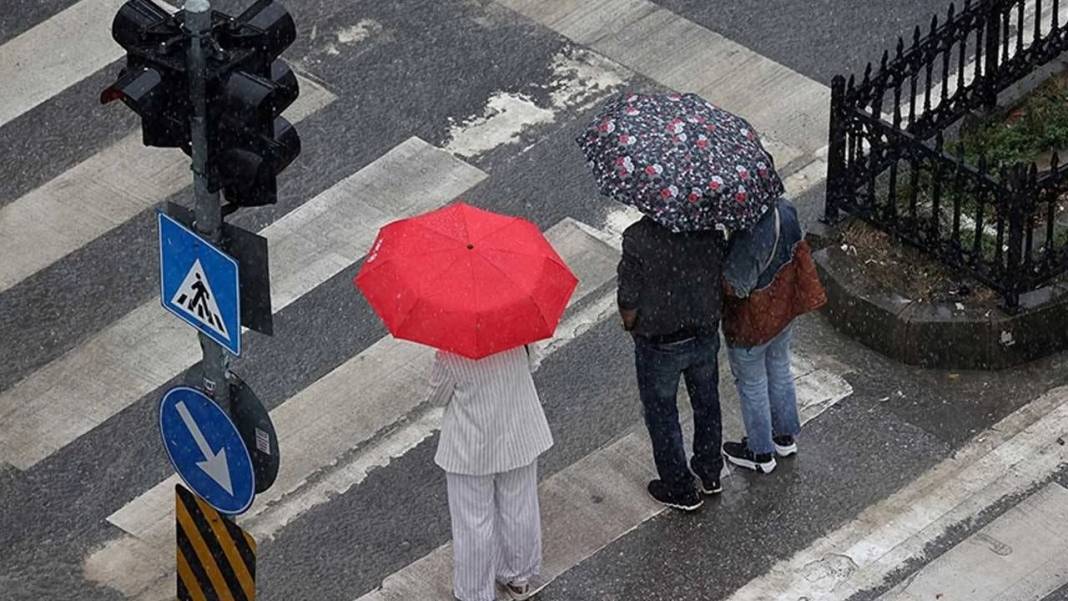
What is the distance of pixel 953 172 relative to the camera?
1162 centimetres

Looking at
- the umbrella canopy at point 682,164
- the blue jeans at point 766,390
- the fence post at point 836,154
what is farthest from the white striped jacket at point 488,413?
the fence post at point 836,154

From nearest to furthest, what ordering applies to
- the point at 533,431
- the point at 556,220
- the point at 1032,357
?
the point at 533,431 < the point at 1032,357 < the point at 556,220

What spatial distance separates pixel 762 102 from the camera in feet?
45.1

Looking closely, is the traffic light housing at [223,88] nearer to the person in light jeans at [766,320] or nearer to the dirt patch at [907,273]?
the person in light jeans at [766,320]

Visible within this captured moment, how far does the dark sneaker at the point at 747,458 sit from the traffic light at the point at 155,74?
142 inches

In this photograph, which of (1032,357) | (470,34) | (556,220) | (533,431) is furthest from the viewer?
(470,34)

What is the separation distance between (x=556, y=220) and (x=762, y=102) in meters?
1.58

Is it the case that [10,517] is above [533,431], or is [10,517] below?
below

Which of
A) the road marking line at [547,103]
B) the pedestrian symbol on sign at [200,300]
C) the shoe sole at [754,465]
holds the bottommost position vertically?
the shoe sole at [754,465]

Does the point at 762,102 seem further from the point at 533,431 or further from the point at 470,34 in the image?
the point at 533,431

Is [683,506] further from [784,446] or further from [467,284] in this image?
[467,284]

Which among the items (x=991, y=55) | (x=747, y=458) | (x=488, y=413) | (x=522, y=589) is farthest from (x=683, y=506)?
(x=991, y=55)

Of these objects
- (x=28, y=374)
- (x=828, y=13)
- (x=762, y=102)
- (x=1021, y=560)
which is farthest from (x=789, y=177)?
(x=28, y=374)

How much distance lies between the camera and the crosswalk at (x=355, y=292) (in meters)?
10.9
